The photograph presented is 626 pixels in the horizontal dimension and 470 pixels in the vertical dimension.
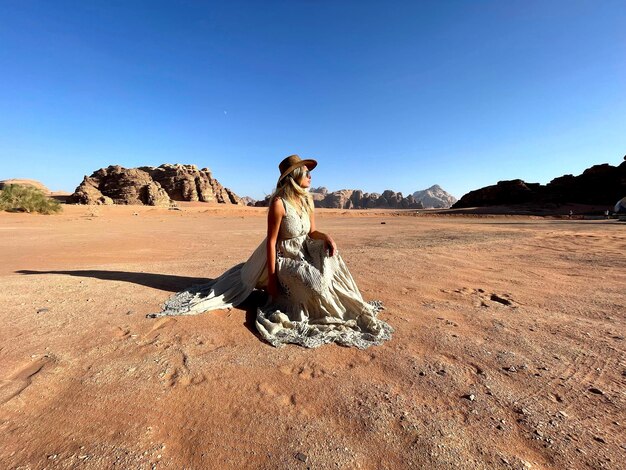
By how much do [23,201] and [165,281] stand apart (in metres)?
25.0

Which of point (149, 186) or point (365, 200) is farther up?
point (149, 186)

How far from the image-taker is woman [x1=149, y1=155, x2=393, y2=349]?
3049 millimetres

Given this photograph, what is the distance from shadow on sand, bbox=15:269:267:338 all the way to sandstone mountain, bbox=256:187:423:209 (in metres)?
99.1

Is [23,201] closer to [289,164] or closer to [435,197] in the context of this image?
[289,164]

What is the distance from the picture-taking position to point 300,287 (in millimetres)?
3250

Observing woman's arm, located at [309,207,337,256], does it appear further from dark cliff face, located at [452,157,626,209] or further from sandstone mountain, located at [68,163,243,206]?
dark cliff face, located at [452,157,626,209]

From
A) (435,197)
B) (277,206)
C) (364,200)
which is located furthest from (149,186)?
(435,197)

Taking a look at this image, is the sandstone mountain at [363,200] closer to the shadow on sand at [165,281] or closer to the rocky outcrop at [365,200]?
the rocky outcrop at [365,200]

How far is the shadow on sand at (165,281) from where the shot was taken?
12.5 ft

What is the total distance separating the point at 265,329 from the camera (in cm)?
306

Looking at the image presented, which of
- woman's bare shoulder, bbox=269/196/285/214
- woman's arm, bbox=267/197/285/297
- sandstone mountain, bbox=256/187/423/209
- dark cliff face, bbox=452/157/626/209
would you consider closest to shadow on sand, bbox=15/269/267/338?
woman's arm, bbox=267/197/285/297

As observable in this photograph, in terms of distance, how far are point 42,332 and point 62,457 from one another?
190cm

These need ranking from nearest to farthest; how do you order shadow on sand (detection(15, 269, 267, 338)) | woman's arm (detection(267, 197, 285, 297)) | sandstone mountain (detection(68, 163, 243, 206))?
woman's arm (detection(267, 197, 285, 297)), shadow on sand (detection(15, 269, 267, 338)), sandstone mountain (detection(68, 163, 243, 206))

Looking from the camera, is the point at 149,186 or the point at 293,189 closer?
the point at 293,189
